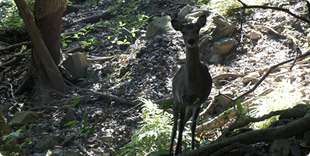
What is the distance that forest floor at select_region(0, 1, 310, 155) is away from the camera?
5.09 metres

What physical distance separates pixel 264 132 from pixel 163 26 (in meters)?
5.97

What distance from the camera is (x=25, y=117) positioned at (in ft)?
17.7

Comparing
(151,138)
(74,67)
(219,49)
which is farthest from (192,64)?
(74,67)

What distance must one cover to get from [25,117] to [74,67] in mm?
1906

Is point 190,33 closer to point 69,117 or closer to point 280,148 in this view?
point 280,148

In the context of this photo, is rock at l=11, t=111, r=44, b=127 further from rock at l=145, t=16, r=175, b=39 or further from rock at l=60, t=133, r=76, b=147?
rock at l=145, t=16, r=175, b=39

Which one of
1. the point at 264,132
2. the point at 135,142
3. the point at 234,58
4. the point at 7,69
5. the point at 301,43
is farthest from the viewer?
the point at 7,69

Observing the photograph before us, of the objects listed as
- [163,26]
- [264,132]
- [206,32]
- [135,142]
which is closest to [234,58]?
[206,32]

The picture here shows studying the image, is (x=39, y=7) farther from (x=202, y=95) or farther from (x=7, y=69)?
(x=202, y=95)

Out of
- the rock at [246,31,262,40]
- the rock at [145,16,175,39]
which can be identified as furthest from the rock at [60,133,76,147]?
the rock at [246,31,262,40]

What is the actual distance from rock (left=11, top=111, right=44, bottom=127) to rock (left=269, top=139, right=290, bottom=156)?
16.0 ft

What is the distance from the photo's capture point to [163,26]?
25.7 ft

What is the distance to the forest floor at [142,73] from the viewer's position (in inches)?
200

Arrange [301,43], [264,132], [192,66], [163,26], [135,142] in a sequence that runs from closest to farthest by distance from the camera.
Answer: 1. [264,132]
2. [192,66]
3. [135,142]
4. [301,43]
5. [163,26]
